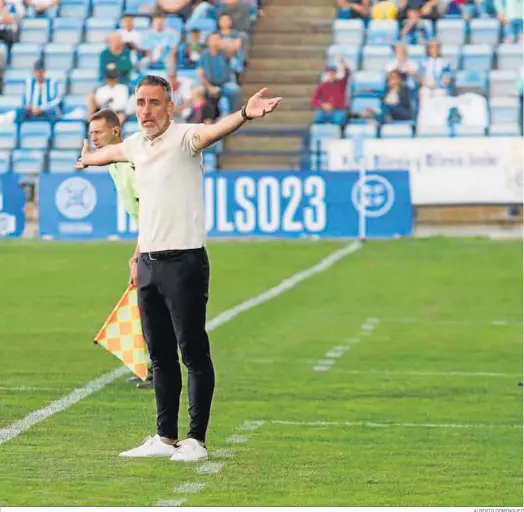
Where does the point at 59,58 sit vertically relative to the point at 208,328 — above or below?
above

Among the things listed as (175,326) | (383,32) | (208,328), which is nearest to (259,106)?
(175,326)

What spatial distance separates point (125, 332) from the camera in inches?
462

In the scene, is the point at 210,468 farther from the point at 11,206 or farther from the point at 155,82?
the point at 11,206

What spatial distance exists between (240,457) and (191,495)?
1.36 meters

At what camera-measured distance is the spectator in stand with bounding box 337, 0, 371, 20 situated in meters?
35.9

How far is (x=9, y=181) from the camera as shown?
28828 millimetres

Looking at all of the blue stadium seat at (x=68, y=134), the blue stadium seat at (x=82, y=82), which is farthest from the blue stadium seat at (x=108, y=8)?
the blue stadium seat at (x=68, y=134)

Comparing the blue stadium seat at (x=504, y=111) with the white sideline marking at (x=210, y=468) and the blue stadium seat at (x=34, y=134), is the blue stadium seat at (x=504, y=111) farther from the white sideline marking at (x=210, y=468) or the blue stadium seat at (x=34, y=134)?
the white sideline marking at (x=210, y=468)

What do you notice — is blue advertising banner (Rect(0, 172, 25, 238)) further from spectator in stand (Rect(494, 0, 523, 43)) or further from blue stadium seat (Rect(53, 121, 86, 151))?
spectator in stand (Rect(494, 0, 523, 43))

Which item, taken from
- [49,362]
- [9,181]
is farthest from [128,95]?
[49,362]

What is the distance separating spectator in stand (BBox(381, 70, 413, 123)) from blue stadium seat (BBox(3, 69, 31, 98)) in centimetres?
696

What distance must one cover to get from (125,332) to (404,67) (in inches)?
848

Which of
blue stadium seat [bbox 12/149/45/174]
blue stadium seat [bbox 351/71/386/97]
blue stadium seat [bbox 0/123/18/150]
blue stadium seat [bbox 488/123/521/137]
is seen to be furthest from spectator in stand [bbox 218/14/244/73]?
blue stadium seat [bbox 488/123/521/137]

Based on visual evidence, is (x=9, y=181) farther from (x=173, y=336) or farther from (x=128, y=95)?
(x=173, y=336)
